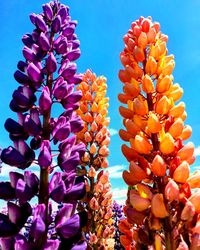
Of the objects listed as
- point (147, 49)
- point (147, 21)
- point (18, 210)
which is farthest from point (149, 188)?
point (147, 21)

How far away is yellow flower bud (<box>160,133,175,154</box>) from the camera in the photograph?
3389 mm

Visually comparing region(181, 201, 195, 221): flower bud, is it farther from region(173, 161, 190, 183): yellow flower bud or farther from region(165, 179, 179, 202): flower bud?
region(173, 161, 190, 183): yellow flower bud

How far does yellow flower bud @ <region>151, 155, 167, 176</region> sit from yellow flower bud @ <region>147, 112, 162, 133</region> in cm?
30

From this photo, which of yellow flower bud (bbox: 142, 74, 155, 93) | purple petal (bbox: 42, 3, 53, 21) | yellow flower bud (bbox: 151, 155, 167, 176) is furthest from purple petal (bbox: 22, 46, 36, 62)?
yellow flower bud (bbox: 151, 155, 167, 176)

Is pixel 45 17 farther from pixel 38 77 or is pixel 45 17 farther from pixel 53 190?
pixel 53 190

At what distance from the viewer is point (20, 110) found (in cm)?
366

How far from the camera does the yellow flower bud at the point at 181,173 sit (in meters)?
3.27

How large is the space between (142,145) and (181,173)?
428 millimetres

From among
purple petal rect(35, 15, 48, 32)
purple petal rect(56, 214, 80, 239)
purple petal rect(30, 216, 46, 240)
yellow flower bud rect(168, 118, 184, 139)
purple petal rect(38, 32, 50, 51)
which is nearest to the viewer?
purple petal rect(30, 216, 46, 240)

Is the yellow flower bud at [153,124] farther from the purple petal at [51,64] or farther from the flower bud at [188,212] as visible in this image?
the purple petal at [51,64]

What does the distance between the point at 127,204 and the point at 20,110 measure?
133 cm

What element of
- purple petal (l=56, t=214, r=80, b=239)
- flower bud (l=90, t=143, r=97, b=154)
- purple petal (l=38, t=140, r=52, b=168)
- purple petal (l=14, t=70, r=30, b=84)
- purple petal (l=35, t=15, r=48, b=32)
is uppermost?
purple petal (l=35, t=15, r=48, b=32)

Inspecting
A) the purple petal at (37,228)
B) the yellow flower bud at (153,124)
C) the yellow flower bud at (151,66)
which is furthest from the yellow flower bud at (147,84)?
the purple petal at (37,228)

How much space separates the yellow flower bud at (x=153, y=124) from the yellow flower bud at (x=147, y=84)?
46 cm
